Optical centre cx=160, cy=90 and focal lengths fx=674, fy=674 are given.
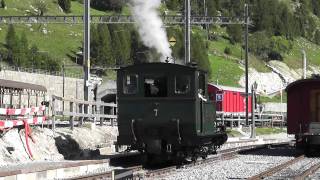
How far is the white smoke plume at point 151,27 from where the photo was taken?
111 ft

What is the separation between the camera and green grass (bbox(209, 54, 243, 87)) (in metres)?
112

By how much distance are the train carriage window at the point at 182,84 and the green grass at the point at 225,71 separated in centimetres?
8756

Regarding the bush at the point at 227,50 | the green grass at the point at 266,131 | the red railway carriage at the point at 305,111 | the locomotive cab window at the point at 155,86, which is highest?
the bush at the point at 227,50

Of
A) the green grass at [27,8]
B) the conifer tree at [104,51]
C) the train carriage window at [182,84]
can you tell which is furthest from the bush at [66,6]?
the train carriage window at [182,84]

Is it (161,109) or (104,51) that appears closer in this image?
(161,109)

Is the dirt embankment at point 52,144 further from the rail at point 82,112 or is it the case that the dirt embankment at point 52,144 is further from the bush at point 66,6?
the bush at point 66,6

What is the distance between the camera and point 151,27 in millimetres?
34781

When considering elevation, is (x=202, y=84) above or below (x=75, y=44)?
below

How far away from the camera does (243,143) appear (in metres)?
38.0

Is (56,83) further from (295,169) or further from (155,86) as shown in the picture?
(295,169)

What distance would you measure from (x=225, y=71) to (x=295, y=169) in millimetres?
98867

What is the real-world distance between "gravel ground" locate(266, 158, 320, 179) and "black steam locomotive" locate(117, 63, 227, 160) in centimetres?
284

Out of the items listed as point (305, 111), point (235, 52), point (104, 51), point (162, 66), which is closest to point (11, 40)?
point (104, 51)

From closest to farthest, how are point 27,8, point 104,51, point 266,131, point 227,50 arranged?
point 266,131 < point 104,51 < point 27,8 < point 227,50
